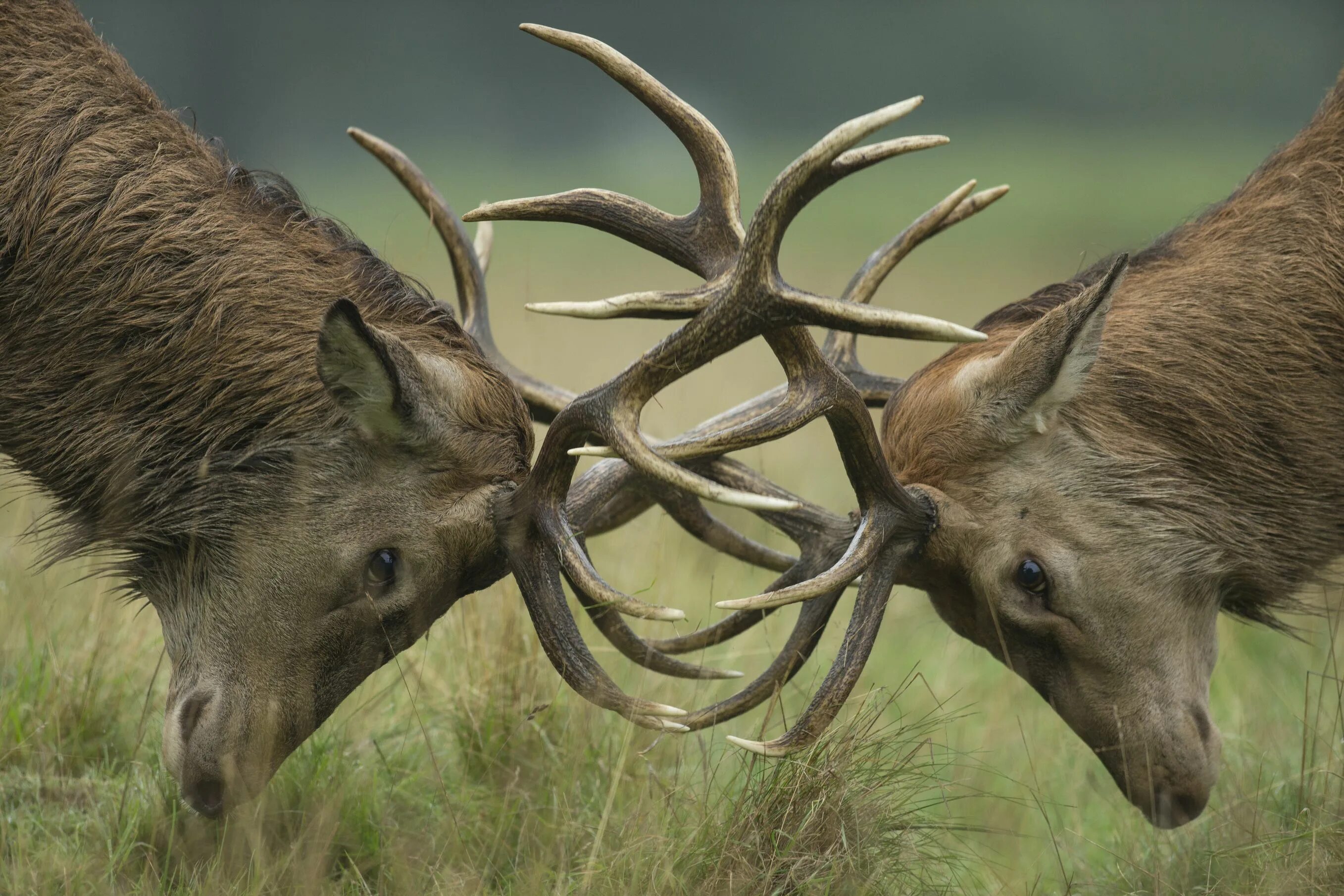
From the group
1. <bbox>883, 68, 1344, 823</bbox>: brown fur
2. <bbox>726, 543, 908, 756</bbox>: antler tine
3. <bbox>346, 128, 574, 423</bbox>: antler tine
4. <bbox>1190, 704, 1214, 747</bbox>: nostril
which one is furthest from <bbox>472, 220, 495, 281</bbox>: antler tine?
<bbox>1190, 704, 1214, 747</bbox>: nostril

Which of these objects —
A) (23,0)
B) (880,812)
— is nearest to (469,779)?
(880,812)

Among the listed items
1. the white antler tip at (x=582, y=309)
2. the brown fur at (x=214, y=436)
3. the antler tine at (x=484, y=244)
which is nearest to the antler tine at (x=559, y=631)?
the brown fur at (x=214, y=436)

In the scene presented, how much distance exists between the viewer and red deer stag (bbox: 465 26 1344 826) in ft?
11.7

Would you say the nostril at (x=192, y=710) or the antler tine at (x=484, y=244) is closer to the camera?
the nostril at (x=192, y=710)

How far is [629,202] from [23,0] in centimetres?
182

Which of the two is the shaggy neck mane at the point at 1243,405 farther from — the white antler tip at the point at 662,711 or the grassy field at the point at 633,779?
the white antler tip at the point at 662,711

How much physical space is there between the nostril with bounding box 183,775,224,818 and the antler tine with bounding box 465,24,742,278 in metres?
1.62

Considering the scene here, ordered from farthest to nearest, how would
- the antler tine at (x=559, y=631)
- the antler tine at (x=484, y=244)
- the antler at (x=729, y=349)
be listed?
the antler tine at (x=484, y=244) < the antler tine at (x=559, y=631) < the antler at (x=729, y=349)

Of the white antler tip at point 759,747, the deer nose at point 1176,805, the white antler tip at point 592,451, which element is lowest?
the white antler tip at point 759,747

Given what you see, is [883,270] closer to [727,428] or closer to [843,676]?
[727,428]

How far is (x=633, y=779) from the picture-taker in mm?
4363

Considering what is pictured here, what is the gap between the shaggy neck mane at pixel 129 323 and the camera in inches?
137

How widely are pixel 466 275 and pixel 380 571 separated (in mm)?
1309

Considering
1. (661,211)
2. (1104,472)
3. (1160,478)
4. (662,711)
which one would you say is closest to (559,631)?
(662,711)
